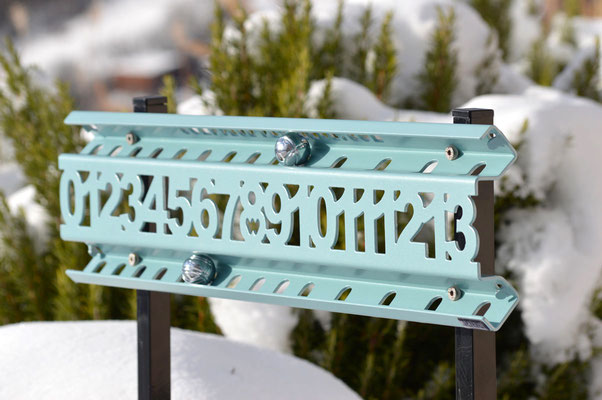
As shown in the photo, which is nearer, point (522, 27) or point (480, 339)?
point (480, 339)

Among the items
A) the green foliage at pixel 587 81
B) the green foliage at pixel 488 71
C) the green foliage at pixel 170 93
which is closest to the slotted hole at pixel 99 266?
the green foliage at pixel 170 93

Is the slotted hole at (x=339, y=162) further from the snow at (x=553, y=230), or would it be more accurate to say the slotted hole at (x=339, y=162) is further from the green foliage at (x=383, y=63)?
the green foliage at (x=383, y=63)

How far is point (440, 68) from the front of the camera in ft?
5.64

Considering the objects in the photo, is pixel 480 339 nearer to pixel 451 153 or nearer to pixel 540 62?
pixel 451 153

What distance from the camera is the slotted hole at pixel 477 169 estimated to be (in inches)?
24.8

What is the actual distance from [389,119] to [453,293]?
0.82m

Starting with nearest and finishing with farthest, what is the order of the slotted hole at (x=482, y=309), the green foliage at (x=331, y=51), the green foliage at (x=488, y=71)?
1. the slotted hole at (x=482, y=309)
2. the green foliage at (x=331, y=51)
3. the green foliage at (x=488, y=71)

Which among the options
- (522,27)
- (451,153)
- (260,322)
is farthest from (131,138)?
(522,27)

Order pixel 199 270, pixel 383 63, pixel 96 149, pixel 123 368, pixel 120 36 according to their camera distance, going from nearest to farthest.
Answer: pixel 199 270
pixel 96 149
pixel 123 368
pixel 383 63
pixel 120 36

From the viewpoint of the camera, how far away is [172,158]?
2.61 feet

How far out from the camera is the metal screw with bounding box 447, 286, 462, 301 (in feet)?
2.08

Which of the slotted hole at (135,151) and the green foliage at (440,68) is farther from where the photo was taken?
the green foliage at (440,68)

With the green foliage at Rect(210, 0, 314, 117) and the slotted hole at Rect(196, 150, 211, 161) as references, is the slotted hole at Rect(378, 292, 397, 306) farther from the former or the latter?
the green foliage at Rect(210, 0, 314, 117)

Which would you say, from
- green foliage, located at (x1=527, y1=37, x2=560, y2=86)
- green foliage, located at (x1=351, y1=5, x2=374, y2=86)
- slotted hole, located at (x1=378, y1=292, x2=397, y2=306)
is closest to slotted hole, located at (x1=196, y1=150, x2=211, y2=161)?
slotted hole, located at (x1=378, y1=292, x2=397, y2=306)
